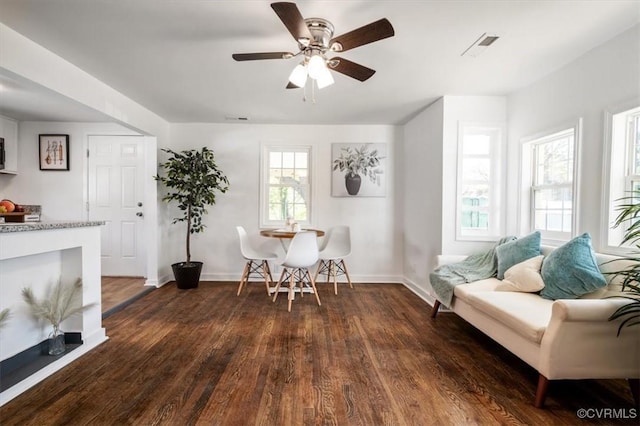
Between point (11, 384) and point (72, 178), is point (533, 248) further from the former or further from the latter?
point (72, 178)

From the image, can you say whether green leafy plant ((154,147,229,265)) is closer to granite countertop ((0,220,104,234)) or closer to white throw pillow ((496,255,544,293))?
granite countertop ((0,220,104,234))

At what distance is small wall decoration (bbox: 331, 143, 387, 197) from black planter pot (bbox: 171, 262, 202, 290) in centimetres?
224

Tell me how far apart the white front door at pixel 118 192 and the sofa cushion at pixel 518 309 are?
4.36 metres

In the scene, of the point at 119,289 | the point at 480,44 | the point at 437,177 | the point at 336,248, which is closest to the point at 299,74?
the point at 480,44

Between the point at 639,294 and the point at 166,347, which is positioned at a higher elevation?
the point at 639,294

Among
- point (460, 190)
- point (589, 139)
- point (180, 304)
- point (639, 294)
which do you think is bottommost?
point (180, 304)

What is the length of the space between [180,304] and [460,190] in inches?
135

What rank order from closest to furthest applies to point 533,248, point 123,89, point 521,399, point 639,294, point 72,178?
point 639,294 → point 521,399 → point 533,248 → point 123,89 → point 72,178

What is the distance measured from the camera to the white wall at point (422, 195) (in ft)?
11.2

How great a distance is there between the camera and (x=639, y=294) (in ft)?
5.32

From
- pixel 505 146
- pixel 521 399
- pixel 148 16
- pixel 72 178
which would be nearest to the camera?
pixel 521 399

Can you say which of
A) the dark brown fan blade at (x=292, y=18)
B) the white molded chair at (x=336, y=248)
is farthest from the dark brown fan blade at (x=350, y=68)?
the white molded chair at (x=336, y=248)

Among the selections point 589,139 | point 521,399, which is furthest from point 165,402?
point 589,139

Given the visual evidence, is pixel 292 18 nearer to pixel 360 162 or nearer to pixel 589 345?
pixel 589 345
